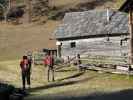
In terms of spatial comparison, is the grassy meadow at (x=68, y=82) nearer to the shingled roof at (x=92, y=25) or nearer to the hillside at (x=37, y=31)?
the shingled roof at (x=92, y=25)

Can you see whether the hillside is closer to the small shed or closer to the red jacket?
the small shed

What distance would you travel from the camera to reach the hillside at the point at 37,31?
233 feet

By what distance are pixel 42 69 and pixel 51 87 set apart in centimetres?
1072

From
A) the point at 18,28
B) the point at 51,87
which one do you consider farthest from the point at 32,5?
the point at 51,87

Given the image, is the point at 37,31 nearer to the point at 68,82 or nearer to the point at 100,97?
the point at 68,82

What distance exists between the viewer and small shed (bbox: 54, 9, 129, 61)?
46625 mm

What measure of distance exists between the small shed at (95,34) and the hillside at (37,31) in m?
14.5

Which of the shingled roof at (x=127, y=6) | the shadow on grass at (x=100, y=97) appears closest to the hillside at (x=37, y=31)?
the shingled roof at (x=127, y=6)

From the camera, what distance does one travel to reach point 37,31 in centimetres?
8000

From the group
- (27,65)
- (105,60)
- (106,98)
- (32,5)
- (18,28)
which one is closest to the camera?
(106,98)

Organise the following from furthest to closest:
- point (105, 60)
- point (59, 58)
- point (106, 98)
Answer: point (59, 58)
point (105, 60)
point (106, 98)

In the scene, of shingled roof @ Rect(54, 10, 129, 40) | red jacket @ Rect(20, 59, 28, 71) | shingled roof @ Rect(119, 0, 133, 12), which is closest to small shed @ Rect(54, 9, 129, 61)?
shingled roof @ Rect(54, 10, 129, 40)

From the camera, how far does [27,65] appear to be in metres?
29.4

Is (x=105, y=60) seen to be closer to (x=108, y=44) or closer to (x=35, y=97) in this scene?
(x=108, y=44)
